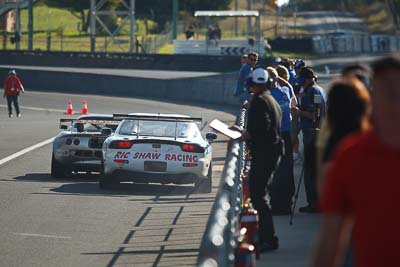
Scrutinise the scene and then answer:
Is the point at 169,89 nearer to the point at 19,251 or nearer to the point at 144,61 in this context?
the point at 144,61

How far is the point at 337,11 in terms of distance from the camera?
137 m

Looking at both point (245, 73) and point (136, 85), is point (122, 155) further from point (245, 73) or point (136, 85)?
point (136, 85)

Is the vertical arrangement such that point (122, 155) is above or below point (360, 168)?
below

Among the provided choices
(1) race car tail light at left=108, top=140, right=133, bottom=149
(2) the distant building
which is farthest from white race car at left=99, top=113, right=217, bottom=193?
(2) the distant building

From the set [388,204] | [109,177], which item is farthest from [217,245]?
[109,177]

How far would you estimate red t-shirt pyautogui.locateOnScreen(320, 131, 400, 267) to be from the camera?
4.85 metres

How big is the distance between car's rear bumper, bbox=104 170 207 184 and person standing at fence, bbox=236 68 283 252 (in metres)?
7.64

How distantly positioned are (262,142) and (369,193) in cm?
609

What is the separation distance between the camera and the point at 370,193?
4852 mm

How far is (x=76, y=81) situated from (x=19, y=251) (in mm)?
42512

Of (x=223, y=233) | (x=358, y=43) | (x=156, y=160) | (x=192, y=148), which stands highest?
(x=223, y=233)

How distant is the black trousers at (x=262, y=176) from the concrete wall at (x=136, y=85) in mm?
35559

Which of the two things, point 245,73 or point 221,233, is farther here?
point 245,73

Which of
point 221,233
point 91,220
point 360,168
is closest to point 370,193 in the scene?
point 360,168
